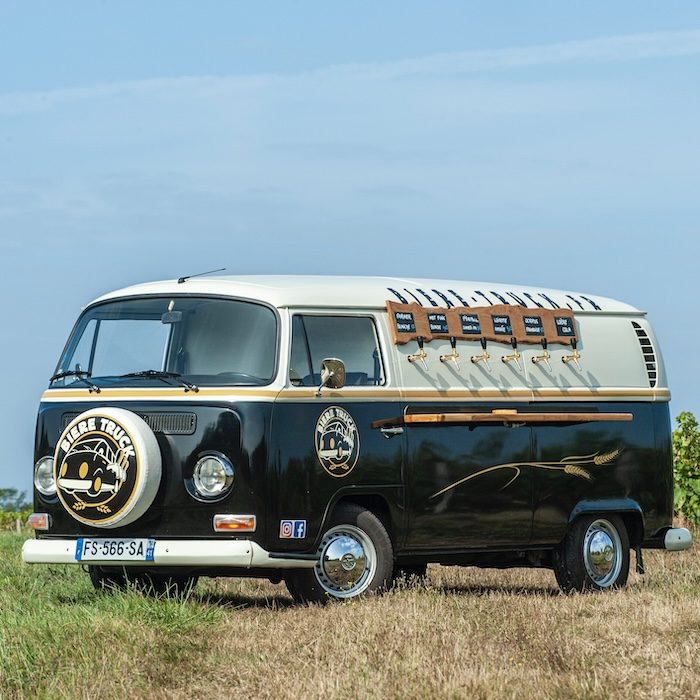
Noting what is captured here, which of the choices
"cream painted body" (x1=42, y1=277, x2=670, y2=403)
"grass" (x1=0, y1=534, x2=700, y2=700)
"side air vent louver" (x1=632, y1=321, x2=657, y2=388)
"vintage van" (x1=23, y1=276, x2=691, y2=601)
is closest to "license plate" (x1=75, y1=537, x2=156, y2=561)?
"vintage van" (x1=23, y1=276, x2=691, y2=601)

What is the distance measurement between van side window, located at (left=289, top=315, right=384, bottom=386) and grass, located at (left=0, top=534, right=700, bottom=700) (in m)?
1.75

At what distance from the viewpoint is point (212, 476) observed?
12.4 meters

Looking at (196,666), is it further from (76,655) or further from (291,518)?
(291,518)

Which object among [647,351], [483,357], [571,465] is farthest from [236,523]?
[647,351]

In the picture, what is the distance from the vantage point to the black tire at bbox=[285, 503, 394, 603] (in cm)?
1273

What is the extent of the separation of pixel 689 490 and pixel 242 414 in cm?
1262

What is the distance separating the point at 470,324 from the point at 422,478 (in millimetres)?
1511

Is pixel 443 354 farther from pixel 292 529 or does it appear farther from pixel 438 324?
pixel 292 529

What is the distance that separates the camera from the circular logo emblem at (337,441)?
1266 centimetres

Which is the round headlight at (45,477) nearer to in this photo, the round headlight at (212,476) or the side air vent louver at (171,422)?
the side air vent louver at (171,422)

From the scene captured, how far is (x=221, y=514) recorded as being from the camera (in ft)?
40.4

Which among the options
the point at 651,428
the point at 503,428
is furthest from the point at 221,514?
the point at 651,428

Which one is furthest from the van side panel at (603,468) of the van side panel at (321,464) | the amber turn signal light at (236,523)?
the amber turn signal light at (236,523)

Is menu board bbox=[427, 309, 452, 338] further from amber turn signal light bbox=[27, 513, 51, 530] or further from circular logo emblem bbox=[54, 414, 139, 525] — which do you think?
amber turn signal light bbox=[27, 513, 51, 530]
